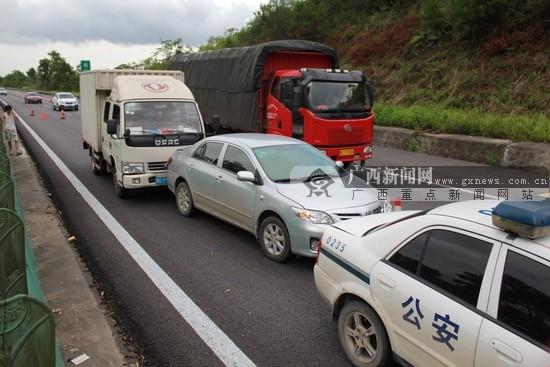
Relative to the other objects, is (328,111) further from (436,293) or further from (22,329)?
(22,329)

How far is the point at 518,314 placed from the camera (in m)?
2.64

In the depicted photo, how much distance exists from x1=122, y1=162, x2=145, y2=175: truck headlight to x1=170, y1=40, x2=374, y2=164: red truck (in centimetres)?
349

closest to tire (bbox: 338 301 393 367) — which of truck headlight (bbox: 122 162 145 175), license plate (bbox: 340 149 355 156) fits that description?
truck headlight (bbox: 122 162 145 175)

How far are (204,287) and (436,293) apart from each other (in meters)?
2.87

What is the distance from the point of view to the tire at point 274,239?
5.71 metres

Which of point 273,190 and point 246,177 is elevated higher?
point 246,177

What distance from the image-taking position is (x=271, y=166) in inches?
251

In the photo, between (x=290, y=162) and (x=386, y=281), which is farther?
(x=290, y=162)

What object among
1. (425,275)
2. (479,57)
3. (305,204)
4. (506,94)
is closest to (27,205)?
(305,204)

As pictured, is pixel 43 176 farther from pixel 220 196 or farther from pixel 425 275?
pixel 425 275

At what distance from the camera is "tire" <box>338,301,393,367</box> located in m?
3.45

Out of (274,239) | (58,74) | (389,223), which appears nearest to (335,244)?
(389,223)

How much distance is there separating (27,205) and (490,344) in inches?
298

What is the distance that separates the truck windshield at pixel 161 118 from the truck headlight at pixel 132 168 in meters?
0.57
